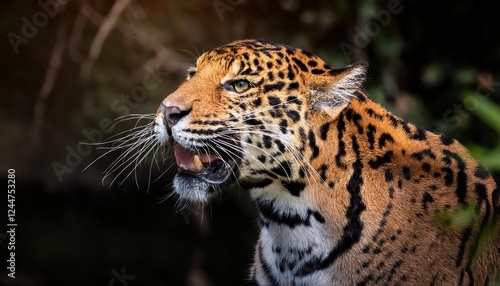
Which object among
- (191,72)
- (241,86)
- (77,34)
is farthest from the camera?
(77,34)

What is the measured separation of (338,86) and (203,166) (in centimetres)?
84

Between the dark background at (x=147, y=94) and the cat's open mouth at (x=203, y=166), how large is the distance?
3308 millimetres

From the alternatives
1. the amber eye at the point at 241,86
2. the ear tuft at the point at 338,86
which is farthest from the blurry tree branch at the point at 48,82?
the ear tuft at the point at 338,86

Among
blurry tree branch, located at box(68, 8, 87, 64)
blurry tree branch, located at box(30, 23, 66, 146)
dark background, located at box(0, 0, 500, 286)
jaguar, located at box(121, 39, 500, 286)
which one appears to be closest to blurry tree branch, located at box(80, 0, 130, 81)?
dark background, located at box(0, 0, 500, 286)

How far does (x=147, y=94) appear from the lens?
26.8 ft

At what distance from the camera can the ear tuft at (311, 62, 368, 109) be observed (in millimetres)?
4816

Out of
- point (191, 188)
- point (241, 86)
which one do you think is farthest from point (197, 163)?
point (241, 86)

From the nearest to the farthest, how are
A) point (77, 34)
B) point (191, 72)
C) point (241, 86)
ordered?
1. point (241, 86)
2. point (191, 72)
3. point (77, 34)

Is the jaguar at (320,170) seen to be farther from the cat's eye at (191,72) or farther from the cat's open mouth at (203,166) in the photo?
the cat's eye at (191,72)

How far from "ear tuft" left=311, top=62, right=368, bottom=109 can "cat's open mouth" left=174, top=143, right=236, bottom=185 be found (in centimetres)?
58

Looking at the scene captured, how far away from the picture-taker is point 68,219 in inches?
320

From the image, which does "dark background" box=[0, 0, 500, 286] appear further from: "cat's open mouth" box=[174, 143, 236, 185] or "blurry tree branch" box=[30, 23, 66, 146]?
"cat's open mouth" box=[174, 143, 236, 185]

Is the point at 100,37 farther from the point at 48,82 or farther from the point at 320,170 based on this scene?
the point at 320,170

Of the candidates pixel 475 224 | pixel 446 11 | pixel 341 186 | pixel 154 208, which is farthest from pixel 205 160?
pixel 446 11
